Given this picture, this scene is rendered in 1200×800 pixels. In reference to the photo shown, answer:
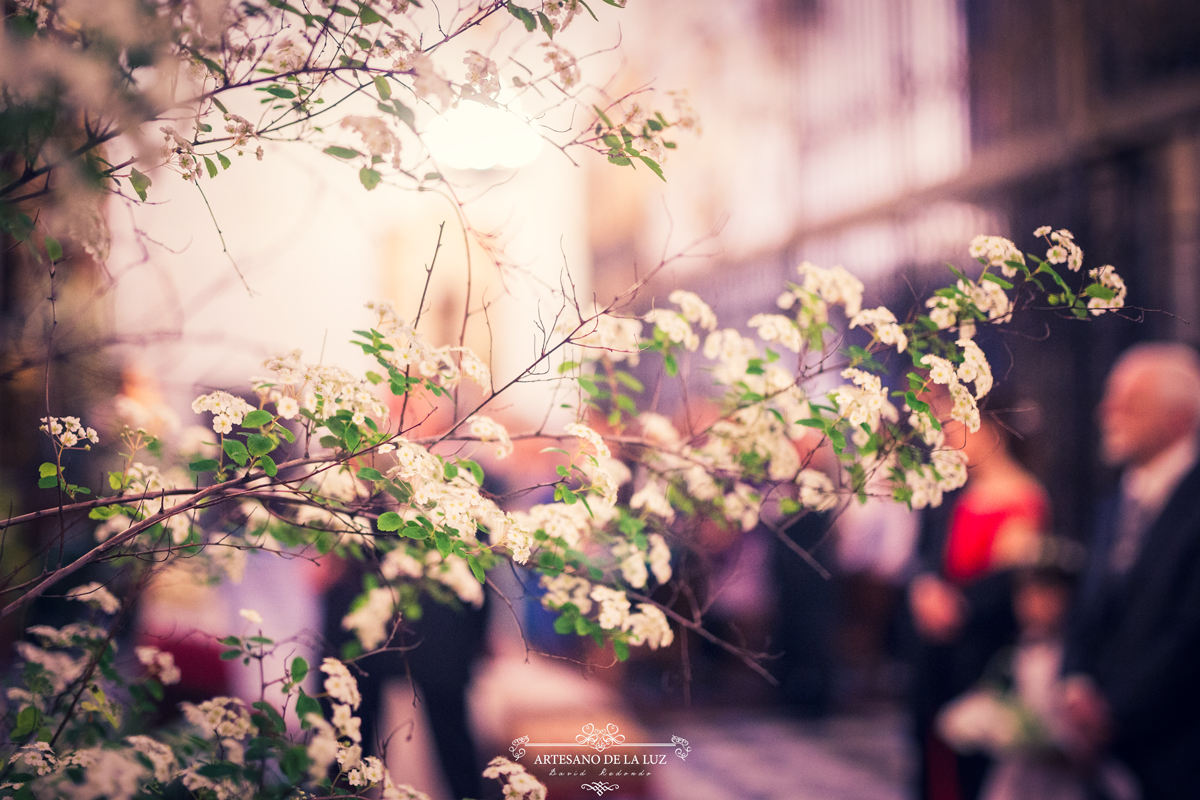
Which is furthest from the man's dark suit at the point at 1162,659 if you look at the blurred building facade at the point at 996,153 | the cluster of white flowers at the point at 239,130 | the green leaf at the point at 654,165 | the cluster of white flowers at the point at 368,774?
the cluster of white flowers at the point at 239,130

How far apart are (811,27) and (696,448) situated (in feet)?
15.2

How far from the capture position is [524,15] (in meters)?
0.97

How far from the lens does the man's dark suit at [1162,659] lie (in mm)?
2012

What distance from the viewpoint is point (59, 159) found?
2.84ft

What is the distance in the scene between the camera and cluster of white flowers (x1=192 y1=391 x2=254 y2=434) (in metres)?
0.91

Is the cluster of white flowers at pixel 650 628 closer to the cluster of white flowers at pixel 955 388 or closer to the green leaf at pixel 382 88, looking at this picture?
the cluster of white flowers at pixel 955 388

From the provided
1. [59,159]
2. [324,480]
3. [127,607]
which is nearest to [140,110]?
[59,159]

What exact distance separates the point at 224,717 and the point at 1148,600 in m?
2.38

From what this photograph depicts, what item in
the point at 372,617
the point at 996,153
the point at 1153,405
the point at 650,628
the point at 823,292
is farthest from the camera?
the point at 996,153

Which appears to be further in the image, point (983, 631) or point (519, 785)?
point (983, 631)

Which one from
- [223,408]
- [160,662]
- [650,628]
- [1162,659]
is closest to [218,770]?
[160,662]

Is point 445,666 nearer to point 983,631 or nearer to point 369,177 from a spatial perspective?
point 983,631

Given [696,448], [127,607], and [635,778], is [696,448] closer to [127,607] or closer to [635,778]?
[635,778]

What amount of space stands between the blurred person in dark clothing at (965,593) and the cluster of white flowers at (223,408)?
2548 millimetres
